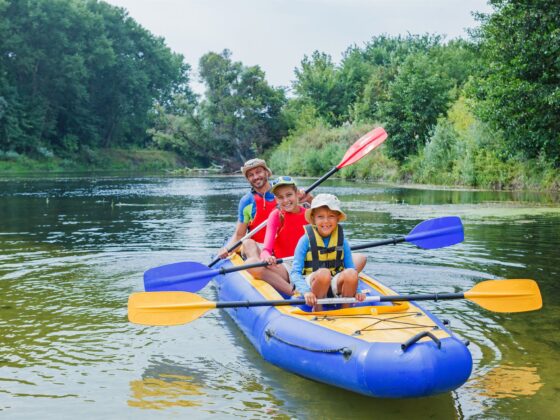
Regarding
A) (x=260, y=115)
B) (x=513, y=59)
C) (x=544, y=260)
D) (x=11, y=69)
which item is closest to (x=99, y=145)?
(x=11, y=69)

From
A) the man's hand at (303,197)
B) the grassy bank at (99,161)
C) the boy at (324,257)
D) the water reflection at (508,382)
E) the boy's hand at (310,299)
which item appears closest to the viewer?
the water reflection at (508,382)

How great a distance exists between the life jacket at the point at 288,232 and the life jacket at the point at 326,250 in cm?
88

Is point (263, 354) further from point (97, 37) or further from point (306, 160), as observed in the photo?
point (97, 37)

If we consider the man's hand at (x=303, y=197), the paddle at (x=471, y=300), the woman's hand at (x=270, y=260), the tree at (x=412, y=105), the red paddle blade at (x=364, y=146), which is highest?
the tree at (x=412, y=105)

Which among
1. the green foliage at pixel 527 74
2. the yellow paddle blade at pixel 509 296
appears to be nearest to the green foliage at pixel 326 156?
the green foliage at pixel 527 74

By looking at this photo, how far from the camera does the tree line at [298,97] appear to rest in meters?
13.0

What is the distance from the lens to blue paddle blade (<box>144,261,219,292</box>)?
4.99 metres

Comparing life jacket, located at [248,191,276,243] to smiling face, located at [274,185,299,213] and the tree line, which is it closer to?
smiling face, located at [274,185,299,213]

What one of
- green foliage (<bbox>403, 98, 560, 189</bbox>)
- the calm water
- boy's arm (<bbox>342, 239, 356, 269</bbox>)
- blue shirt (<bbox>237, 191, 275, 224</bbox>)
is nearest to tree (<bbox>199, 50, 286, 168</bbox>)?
green foliage (<bbox>403, 98, 560, 189</bbox>)

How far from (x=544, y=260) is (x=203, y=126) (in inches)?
1444

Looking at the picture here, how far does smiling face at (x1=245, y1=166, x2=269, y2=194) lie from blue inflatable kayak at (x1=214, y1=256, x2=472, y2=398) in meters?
1.81

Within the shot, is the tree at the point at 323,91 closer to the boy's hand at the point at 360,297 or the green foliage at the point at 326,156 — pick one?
the green foliage at the point at 326,156

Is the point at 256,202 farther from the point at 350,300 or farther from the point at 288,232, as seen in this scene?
the point at 350,300

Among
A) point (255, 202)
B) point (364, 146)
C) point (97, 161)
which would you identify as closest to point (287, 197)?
point (255, 202)
